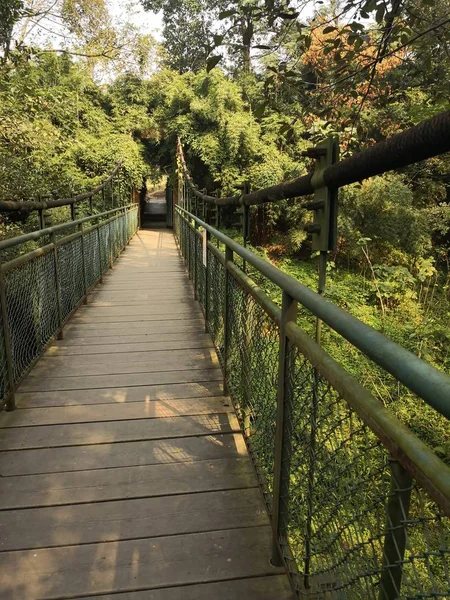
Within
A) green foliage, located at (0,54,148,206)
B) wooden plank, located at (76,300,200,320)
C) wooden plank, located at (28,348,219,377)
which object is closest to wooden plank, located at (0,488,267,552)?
wooden plank, located at (28,348,219,377)

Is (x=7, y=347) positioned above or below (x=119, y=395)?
above

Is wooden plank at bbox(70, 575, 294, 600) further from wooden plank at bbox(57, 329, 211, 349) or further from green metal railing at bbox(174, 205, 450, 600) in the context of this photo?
wooden plank at bbox(57, 329, 211, 349)

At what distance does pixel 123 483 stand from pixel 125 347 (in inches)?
69.7

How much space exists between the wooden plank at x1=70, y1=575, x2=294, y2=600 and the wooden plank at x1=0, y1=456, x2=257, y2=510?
0.45 meters

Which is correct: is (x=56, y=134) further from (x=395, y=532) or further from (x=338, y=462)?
(x=395, y=532)

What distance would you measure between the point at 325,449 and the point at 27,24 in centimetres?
1656

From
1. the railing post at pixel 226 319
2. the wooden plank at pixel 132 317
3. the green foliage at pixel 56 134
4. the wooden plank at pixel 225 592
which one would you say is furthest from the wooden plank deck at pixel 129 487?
the green foliage at pixel 56 134

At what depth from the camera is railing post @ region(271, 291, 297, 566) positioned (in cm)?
133

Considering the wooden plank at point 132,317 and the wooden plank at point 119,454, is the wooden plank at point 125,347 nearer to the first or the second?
the wooden plank at point 132,317

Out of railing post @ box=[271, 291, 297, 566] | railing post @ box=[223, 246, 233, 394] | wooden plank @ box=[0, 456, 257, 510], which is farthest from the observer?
railing post @ box=[223, 246, 233, 394]

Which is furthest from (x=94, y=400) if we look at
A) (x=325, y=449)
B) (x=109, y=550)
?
(x=325, y=449)

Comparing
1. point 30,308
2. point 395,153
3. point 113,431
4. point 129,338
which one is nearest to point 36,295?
point 30,308

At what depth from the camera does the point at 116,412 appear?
2498 mm

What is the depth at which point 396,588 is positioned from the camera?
0.78 metres
